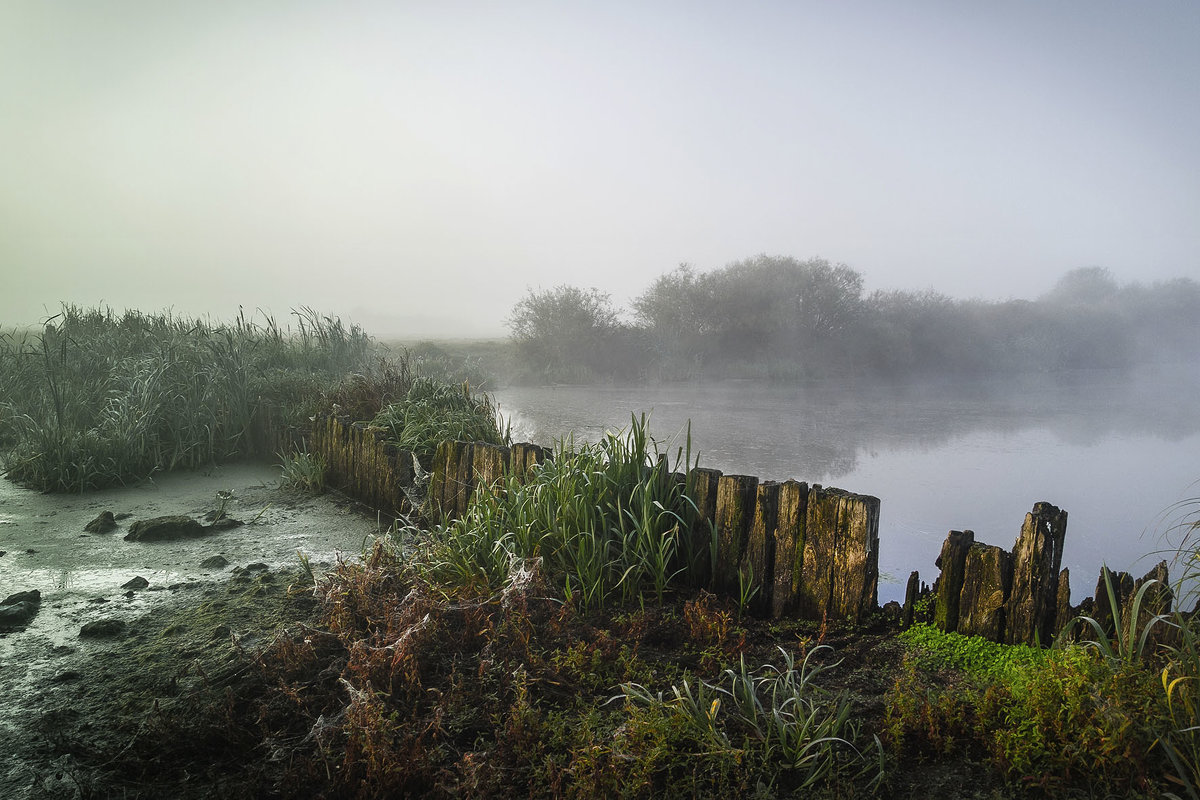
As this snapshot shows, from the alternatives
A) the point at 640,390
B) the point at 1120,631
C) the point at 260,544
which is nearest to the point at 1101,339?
the point at 640,390

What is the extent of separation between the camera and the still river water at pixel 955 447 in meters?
3.12

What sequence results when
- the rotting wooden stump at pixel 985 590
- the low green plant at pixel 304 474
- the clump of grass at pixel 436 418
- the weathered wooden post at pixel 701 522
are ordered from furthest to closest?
1. the low green plant at pixel 304 474
2. the clump of grass at pixel 436 418
3. the weathered wooden post at pixel 701 522
4. the rotting wooden stump at pixel 985 590

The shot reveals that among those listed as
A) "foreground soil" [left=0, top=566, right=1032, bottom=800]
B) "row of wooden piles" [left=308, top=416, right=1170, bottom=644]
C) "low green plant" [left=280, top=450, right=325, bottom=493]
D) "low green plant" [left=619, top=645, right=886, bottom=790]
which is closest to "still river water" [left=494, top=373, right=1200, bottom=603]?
"row of wooden piles" [left=308, top=416, right=1170, bottom=644]

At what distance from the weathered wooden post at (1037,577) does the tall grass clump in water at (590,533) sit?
3.78ft

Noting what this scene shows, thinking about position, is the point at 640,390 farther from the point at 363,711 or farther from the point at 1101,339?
the point at 363,711

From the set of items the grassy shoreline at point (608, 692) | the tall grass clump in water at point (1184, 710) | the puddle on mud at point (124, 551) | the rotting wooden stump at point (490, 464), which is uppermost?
the rotting wooden stump at point (490, 464)

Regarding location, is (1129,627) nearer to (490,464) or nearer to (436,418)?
(490,464)

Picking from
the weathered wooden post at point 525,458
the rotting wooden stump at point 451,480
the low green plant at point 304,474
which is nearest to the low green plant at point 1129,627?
the weathered wooden post at point 525,458

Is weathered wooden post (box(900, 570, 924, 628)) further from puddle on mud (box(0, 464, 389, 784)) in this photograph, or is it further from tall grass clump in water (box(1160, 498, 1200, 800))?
puddle on mud (box(0, 464, 389, 784))

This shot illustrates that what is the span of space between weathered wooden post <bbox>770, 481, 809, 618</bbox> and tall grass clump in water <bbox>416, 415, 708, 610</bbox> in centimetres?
37

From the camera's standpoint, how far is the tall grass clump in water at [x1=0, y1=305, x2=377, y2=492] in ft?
17.2

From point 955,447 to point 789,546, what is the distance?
3.18 m

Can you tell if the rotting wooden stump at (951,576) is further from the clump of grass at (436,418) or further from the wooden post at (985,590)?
the clump of grass at (436,418)

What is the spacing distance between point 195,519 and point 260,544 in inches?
32.6
